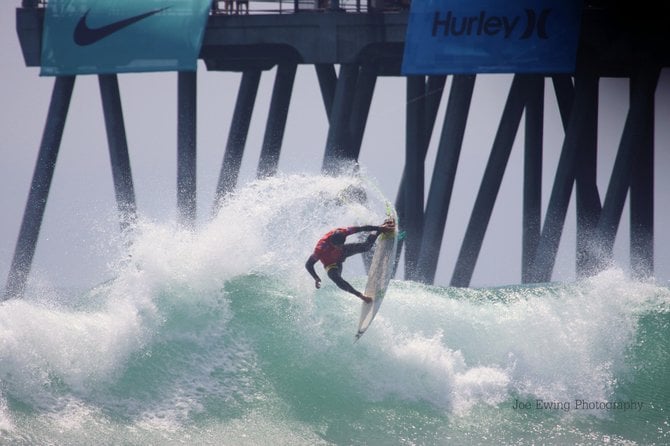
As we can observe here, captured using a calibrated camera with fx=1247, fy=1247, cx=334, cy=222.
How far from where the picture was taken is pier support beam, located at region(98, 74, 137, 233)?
88.1 feet

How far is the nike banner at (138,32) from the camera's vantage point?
25.0m

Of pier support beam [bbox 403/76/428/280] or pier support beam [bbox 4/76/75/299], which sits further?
pier support beam [bbox 4/76/75/299]

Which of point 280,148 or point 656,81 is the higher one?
point 656,81

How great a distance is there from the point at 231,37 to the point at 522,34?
→ 6237mm

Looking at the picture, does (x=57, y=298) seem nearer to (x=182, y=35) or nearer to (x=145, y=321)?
(x=145, y=321)

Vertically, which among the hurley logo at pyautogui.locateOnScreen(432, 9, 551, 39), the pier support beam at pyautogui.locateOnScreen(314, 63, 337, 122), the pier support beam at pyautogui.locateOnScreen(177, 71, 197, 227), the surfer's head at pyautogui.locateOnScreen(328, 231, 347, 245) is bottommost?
the surfer's head at pyautogui.locateOnScreen(328, 231, 347, 245)

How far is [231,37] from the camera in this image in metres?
25.5

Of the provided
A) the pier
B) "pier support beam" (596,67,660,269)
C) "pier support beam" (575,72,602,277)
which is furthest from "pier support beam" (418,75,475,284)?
"pier support beam" (596,67,660,269)

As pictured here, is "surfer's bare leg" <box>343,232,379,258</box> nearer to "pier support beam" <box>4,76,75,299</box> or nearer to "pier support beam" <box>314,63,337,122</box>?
"pier support beam" <box>314,63,337,122</box>

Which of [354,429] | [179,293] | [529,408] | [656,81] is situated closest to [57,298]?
[179,293]

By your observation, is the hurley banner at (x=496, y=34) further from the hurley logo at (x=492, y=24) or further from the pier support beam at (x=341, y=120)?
the pier support beam at (x=341, y=120)

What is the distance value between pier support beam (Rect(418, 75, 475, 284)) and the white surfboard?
6.16 metres

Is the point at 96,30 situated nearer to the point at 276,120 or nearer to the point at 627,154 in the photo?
the point at 276,120

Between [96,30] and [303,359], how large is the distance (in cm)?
1120
